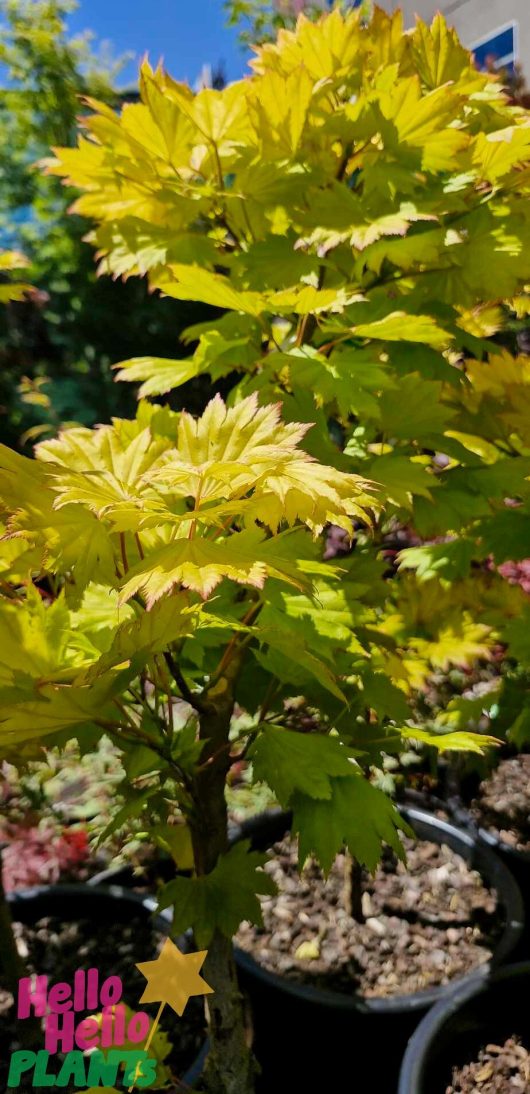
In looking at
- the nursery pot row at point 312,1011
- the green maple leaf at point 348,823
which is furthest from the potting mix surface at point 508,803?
the green maple leaf at point 348,823

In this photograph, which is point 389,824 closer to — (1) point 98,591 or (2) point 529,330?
(1) point 98,591

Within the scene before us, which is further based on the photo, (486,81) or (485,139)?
(486,81)

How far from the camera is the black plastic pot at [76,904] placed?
157cm

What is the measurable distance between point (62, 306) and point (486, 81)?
3926 mm

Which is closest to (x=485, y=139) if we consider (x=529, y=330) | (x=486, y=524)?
(x=486, y=524)

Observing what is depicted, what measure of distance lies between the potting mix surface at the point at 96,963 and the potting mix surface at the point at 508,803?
907mm

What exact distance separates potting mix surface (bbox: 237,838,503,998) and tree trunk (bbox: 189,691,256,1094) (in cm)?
33

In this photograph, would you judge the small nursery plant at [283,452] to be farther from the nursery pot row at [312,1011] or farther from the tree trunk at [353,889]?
the tree trunk at [353,889]

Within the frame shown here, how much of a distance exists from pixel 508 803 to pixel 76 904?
118 cm

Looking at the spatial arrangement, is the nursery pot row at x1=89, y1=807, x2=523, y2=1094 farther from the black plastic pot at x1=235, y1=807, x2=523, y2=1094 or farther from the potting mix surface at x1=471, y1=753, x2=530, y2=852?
the potting mix surface at x1=471, y1=753, x2=530, y2=852

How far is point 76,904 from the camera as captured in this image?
160cm

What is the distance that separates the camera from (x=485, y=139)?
1188 millimetres

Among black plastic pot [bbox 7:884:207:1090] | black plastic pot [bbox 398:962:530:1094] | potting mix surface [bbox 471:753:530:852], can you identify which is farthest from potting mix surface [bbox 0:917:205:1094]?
potting mix surface [bbox 471:753:530:852]

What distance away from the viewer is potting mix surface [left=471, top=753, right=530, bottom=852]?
1905mm
